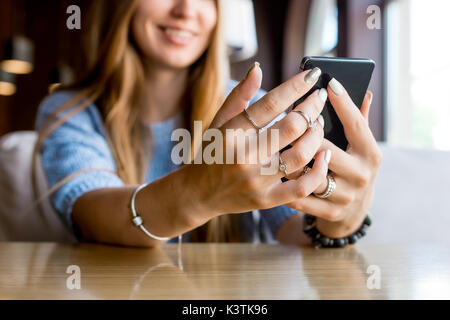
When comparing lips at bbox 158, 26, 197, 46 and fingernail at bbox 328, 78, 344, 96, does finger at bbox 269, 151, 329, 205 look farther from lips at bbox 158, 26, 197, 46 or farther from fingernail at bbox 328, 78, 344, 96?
lips at bbox 158, 26, 197, 46

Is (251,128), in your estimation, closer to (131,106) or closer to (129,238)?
(129,238)

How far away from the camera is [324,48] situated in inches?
144

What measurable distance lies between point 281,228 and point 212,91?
350mm

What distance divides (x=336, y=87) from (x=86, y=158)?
20.1 inches

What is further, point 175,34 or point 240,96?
point 175,34

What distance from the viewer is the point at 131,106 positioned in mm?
1012

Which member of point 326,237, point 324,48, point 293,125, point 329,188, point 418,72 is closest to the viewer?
point 293,125

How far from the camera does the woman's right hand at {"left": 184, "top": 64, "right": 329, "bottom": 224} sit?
0.44 m

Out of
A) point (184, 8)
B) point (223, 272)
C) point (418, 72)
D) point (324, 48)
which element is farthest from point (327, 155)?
point (324, 48)


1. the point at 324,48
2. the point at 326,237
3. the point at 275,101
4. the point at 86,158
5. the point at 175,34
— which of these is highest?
the point at 324,48

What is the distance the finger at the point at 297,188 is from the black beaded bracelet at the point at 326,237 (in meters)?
0.21

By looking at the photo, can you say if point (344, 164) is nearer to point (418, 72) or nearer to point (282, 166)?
point (282, 166)

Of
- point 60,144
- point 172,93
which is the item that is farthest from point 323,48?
point 60,144

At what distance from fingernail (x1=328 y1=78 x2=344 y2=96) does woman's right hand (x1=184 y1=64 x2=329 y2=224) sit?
1 cm
